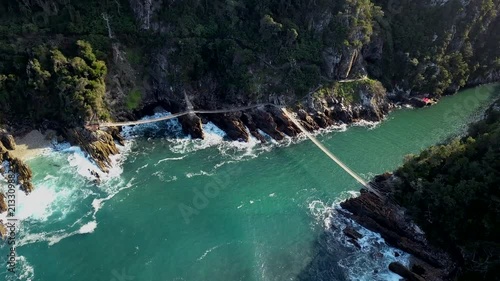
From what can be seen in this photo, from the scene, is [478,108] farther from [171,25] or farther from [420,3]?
[171,25]

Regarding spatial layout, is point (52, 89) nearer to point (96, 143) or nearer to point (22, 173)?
point (96, 143)

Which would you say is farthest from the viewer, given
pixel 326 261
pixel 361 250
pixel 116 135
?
pixel 116 135

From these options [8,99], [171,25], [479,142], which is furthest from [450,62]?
[8,99]

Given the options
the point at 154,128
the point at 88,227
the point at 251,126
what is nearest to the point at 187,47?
the point at 154,128

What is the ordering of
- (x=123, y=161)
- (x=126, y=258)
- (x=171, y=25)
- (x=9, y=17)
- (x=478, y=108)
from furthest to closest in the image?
(x=478, y=108) < (x=171, y=25) < (x=9, y=17) < (x=123, y=161) < (x=126, y=258)

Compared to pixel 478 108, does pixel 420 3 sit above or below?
above

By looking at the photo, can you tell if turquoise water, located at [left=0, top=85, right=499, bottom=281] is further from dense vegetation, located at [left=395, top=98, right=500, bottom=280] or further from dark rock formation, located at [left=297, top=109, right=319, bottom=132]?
dense vegetation, located at [left=395, top=98, right=500, bottom=280]

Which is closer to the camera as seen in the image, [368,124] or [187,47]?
[187,47]
